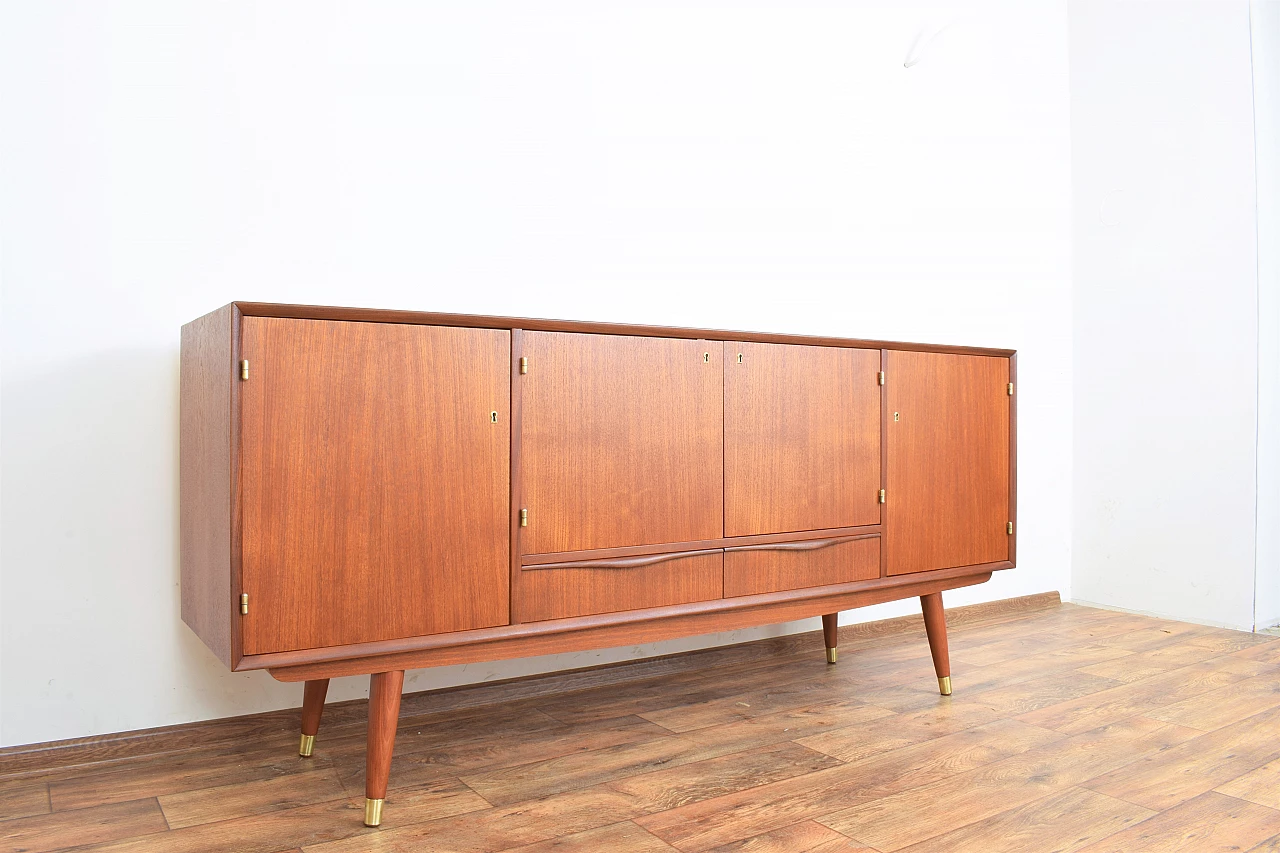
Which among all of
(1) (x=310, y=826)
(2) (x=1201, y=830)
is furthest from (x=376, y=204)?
(2) (x=1201, y=830)

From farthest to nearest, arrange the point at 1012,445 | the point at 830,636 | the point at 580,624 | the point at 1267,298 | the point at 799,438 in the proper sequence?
the point at 1267,298 < the point at 830,636 < the point at 1012,445 < the point at 799,438 < the point at 580,624

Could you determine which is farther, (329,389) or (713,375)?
(713,375)

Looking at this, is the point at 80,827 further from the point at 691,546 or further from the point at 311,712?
the point at 691,546

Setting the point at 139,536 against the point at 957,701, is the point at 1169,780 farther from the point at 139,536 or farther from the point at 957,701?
the point at 139,536

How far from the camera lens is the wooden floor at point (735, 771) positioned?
1.42 meters

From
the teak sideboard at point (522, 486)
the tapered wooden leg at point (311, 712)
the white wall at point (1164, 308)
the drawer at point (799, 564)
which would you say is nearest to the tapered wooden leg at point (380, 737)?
the teak sideboard at point (522, 486)

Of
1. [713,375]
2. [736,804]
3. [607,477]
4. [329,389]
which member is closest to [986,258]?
[713,375]

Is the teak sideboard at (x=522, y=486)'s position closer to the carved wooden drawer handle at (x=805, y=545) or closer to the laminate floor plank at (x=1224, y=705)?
the carved wooden drawer handle at (x=805, y=545)

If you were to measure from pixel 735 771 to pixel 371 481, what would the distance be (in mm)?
861

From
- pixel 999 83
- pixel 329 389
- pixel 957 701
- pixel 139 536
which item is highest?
pixel 999 83

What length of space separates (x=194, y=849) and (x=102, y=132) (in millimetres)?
1303

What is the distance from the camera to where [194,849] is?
1.36m

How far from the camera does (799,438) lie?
1937 millimetres

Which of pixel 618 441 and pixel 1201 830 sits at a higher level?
pixel 618 441
